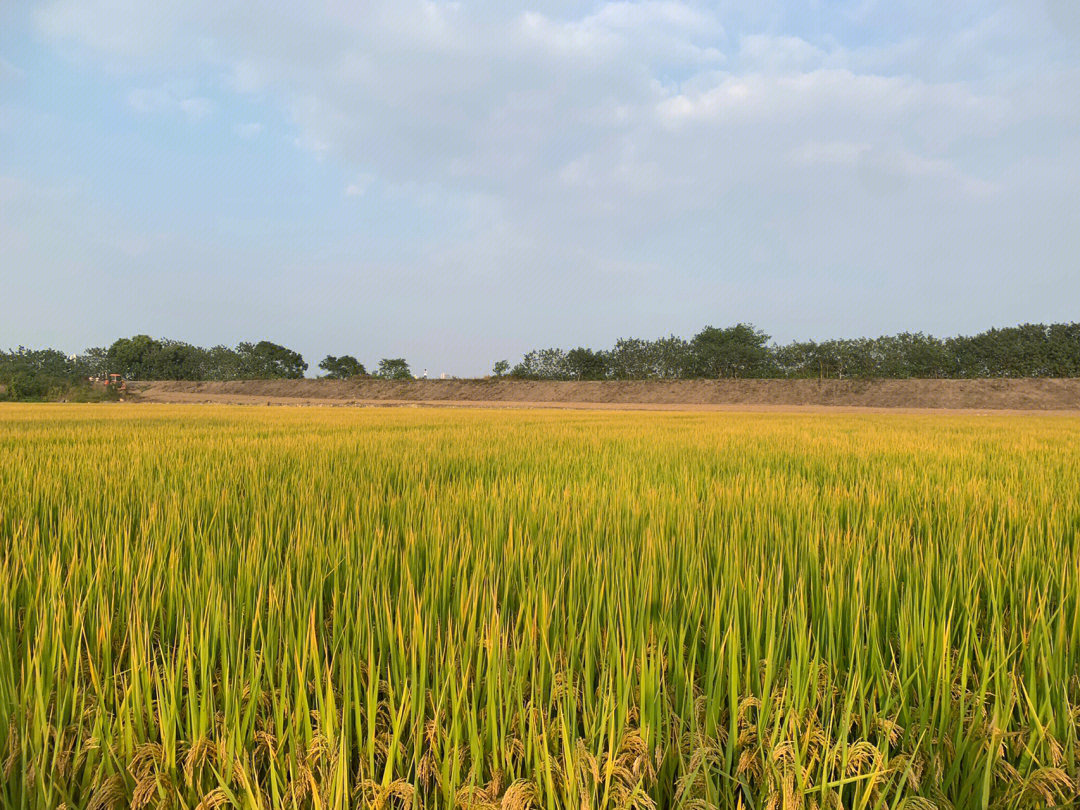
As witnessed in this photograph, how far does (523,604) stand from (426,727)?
29 centimetres

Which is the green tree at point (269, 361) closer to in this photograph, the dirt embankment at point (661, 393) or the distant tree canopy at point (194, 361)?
the distant tree canopy at point (194, 361)

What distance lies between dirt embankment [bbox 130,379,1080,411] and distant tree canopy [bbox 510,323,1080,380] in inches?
156

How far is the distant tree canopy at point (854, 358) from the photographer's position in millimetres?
35188

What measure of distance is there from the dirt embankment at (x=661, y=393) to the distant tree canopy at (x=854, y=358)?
3.96 m

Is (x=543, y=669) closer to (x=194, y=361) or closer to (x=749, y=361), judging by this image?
(x=749, y=361)

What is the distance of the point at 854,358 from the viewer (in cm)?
3844

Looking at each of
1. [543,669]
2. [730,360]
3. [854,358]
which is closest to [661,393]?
[730,360]

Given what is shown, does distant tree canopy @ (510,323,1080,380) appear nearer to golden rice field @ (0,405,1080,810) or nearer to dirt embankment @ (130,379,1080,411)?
dirt embankment @ (130,379,1080,411)

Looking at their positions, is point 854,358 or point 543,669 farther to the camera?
point 854,358

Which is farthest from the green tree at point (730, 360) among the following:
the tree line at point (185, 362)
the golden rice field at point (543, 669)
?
the golden rice field at point (543, 669)

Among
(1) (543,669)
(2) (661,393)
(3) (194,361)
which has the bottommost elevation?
(2) (661,393)

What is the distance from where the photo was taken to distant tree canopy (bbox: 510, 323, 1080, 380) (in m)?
35.2

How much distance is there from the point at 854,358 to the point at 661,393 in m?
13.3

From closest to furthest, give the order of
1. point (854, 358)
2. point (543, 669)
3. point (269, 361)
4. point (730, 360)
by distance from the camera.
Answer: point (543, 669), point (854, 358), point (730, 360), point (269, 361)
